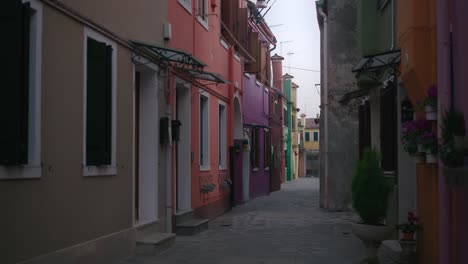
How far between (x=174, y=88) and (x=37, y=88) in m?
6.36

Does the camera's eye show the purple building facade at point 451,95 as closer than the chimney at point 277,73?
Yes

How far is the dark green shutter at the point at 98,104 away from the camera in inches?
344

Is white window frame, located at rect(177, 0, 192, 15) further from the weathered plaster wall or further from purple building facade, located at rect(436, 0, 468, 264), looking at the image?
purple building facade, located at rect(436, 0, 468, 264)

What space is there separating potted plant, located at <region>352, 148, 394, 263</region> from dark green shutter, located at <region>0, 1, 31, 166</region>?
4478 mm

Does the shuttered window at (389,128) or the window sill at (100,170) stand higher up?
the shuttered window at (389,128)

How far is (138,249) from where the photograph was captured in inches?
416

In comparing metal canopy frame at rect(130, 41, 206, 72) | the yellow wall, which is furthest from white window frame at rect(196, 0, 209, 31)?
the yellow wall

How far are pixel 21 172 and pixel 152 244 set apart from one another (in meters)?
4.17

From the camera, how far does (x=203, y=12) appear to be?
54.3ft

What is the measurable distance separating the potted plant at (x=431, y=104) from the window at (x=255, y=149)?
1796 cm

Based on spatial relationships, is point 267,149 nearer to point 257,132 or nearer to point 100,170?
point 257,132

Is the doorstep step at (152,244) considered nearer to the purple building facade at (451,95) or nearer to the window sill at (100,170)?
the window sill at (100,170)

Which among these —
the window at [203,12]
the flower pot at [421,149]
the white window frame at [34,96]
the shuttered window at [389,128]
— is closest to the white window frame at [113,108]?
the white window frame at [34,96]

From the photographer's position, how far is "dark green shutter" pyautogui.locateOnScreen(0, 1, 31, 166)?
21.0 feet
